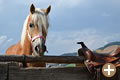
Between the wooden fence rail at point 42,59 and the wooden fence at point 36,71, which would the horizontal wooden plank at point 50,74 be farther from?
the wooden fence rail at point 42,59

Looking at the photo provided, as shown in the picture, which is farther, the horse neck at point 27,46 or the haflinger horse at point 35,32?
the horse neck at point 27,46

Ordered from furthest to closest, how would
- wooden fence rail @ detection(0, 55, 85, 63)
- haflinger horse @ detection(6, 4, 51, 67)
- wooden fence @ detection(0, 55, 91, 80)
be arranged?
1. haflinger horse @ detection(6, 4, 51, 67)
2. wooden fence rail @ detection(0, 55, 85, 63)
3. wooden fence @ detection(0, 55, 91, 80)

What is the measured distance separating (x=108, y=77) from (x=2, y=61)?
56.7 inches

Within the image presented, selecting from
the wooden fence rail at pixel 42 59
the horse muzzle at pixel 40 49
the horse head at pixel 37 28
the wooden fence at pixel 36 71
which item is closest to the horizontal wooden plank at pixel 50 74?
the wooden fence at pixel 36 71

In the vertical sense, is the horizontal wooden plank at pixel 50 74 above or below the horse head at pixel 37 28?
below

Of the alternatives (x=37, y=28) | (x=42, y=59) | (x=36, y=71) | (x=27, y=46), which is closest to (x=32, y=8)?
(x=37, y=28)

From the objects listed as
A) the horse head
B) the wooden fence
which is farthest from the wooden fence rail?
the horse head

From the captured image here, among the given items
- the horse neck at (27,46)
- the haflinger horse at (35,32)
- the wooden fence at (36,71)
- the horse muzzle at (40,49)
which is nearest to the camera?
the wooden fence at (36,71)

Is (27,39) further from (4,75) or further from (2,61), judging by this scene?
(4,75)

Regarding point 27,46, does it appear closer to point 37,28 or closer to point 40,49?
point 37,28

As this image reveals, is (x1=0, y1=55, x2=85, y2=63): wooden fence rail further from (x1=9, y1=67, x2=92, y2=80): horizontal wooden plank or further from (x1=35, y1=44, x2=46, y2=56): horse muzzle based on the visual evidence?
(x1=35, y1=44, x2=46, y2=56): horse muzzle

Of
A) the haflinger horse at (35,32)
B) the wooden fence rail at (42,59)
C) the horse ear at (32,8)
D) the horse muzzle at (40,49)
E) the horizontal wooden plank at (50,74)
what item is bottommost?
the horizontal wooden plank at (50,74)

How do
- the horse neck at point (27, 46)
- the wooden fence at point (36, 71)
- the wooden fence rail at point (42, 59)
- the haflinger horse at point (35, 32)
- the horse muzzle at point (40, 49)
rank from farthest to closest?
the horse neck at point (27, 46), the haflinger horse at point (35, 32), the horse muzzle at point (40, 49), the wooden fence rail at point (42, 59), the wooden fence at point (36, 71)

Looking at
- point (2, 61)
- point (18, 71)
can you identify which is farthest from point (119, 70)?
point (2, 61)
